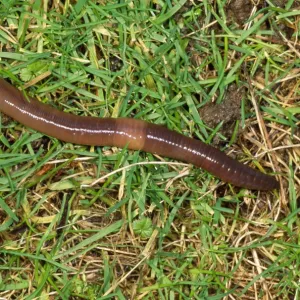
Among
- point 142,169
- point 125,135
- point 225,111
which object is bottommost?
point 142,169

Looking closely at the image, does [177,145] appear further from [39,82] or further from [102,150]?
[39,82]

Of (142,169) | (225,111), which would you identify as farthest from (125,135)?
(225,111)

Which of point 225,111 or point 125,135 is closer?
point 125,135

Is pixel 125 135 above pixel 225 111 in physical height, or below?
below

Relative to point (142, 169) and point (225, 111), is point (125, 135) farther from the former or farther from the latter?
point (225, 111)

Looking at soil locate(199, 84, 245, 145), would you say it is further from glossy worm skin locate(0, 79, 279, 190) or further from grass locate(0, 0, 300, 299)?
glossy worm skin locate(0, 79, 279, 190)

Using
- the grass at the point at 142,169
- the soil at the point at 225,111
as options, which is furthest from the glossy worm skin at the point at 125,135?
the soil at the point at 225,111

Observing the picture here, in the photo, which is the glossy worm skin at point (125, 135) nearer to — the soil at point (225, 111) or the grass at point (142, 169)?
the grass at point (142, 169)
